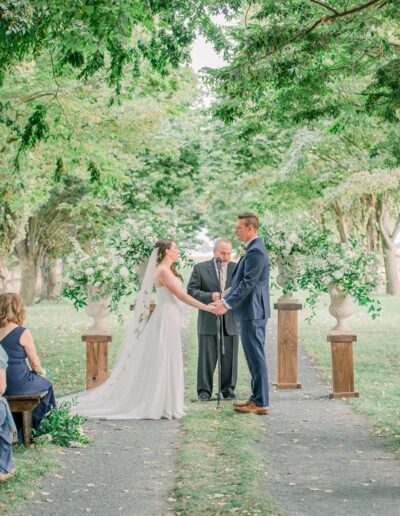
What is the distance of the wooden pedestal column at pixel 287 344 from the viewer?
1191 centimetres

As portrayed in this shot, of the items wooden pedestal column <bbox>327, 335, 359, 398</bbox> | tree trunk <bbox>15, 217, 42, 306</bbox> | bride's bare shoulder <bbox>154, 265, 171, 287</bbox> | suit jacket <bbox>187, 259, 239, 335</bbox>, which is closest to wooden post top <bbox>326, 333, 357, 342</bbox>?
wooden pedestal column <bbox>327, 335, 359, 398</bbox>

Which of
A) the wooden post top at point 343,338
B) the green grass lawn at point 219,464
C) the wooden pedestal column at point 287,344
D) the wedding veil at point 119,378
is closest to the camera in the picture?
the green grass lawn at point 219,464

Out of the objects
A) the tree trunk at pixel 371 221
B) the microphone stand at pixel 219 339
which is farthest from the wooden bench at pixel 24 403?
the tree trunk at pixel 371 221

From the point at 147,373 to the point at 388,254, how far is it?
90.3ft

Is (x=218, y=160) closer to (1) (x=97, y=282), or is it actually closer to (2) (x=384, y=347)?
(2) (x=384, y=347)

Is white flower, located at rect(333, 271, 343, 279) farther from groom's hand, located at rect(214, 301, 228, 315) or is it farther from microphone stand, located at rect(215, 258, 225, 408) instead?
groom's hand, located at rect(214, 301, 228, 315)

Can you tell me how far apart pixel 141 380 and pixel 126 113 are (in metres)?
9.51

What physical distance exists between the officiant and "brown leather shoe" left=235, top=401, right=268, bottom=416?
110 centimetres

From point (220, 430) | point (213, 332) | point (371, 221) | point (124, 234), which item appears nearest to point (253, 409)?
point (220, 430)

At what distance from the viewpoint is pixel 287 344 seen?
1191 cm

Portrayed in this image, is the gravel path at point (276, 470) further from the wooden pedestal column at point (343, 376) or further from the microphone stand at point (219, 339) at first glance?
the wooden pedestal column at point (343, 376)

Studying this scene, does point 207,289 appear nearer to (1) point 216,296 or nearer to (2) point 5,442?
(1) point 216,296

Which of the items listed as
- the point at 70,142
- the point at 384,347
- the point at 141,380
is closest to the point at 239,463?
the point at 141,380

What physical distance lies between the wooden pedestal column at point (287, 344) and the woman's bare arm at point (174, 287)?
2.05m
